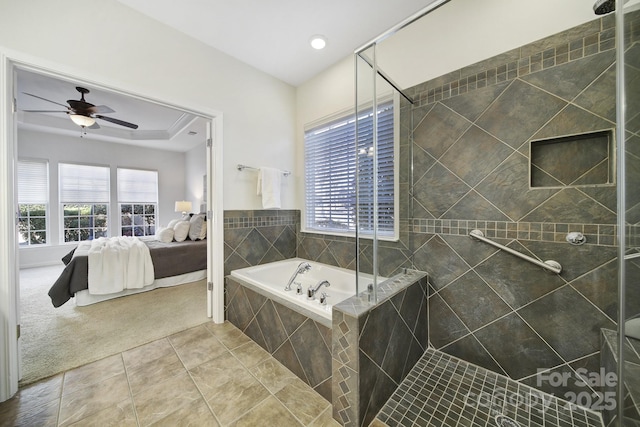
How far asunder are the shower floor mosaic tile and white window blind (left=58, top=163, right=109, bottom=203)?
688 cm

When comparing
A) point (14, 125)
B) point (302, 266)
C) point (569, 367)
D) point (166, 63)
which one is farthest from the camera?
point (302, 266)

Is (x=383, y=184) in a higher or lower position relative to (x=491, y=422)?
higher

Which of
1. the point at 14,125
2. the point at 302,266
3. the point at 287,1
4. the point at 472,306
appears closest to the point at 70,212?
the point at 14,125

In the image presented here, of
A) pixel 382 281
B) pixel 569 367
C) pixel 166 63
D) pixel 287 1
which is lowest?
pixel 569 367

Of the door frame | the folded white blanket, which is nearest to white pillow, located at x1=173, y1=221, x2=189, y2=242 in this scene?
the folded white blanket

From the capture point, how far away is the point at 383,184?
1.64m

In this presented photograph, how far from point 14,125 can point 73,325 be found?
189 cm

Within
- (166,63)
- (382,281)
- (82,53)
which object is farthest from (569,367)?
(82,53)

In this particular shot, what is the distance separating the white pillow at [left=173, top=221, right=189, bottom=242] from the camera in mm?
3926

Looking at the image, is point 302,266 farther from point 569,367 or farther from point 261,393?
point 569,367

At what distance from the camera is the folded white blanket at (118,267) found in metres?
2.84

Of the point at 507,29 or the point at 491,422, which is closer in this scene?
the point at 491,422

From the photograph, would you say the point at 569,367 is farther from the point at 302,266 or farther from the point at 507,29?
the point at 507,29

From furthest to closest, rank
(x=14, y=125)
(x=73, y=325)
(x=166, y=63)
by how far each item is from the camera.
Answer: (x=73, y=325)
(x=166, y=63)
(x=14, y=125)
